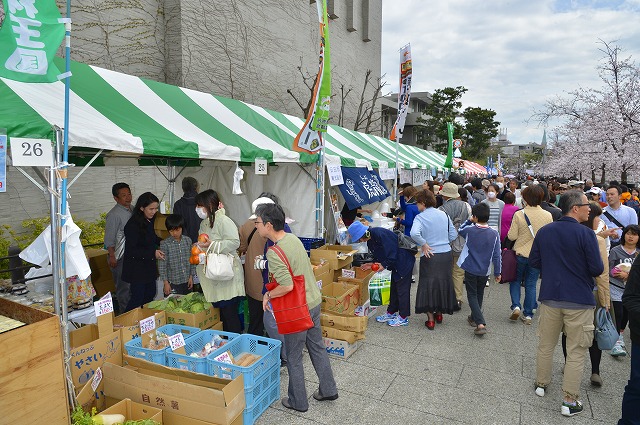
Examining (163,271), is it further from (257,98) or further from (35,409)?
(257,98)

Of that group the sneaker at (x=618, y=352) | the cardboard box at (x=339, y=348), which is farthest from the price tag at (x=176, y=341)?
the sneaker at (x=618, y=352)

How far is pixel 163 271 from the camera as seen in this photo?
15.9 feet

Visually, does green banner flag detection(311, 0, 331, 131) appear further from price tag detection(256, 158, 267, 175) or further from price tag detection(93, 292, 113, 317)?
price tag detection(93, 292, 113, 317)

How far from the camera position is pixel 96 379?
125 inches

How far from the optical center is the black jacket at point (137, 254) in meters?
4.75

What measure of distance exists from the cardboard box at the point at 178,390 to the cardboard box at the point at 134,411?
0.30 ft

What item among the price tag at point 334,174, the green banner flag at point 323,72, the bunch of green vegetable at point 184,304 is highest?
the green banner flag at point 323,72

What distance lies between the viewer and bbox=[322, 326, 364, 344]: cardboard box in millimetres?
4453

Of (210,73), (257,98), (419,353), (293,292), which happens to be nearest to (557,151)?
(257,98)

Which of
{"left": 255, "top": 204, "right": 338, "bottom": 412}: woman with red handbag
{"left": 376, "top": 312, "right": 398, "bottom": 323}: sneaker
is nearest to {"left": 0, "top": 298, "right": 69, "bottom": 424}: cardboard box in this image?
{"left": 255, "top": 204, "right": 338, "bottom": 412}: woman with red handbag

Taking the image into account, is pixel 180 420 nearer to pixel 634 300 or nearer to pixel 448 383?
pixel 448 383

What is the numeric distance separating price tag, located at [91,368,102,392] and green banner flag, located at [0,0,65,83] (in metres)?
2.21

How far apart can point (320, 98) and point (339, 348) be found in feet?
11.2

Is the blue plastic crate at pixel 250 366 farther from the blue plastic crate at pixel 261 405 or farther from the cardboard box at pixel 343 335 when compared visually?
the cardboard box at pixel 343 335
